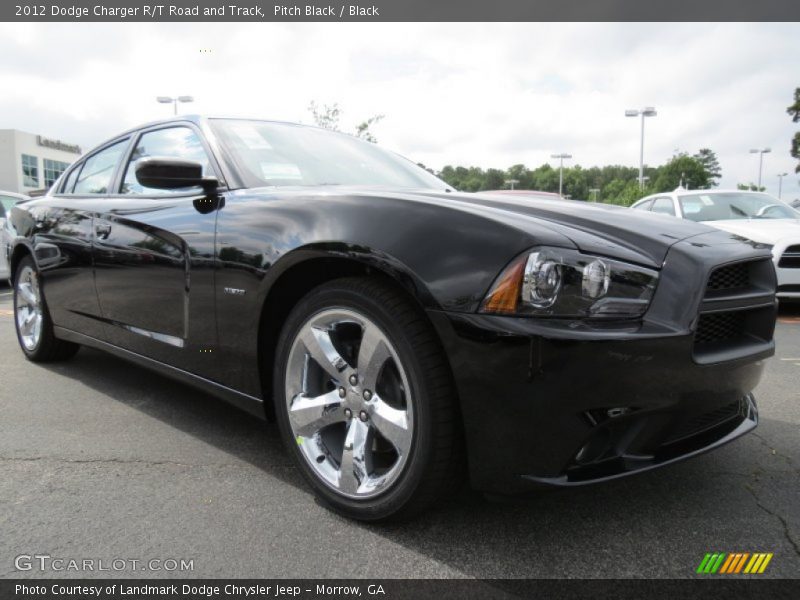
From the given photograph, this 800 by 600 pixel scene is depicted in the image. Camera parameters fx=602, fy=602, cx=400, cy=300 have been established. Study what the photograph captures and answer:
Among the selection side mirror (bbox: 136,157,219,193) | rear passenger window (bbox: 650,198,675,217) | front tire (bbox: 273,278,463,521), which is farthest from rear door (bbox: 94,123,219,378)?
rear passenger window (bbox: 650,198,675,217)

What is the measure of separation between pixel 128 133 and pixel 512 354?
3.01m

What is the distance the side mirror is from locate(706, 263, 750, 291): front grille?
6.43 ft

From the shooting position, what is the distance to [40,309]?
4.05m

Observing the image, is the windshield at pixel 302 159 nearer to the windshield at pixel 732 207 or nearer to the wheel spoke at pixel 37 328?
the wheel spoke at pixel 37 328

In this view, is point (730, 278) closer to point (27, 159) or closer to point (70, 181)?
point (70, 181)

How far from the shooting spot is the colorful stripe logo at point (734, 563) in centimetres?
174

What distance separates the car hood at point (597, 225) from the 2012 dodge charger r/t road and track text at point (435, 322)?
0.5 inches

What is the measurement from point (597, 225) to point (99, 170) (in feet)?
10.6

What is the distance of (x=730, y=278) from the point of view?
6.57 feet

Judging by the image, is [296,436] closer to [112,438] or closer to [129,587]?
[129,587]

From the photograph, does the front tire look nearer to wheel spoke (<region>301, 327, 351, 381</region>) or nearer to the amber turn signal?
wheel spoke (<region>301, 327, 351, 381</region>)

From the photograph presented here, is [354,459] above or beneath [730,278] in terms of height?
beneath

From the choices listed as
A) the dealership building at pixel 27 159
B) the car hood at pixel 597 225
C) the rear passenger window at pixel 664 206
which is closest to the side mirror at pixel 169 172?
the car hood at pixel 597 225

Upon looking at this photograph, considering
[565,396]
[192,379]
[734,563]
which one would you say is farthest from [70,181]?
[734,563]
